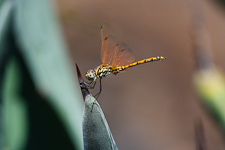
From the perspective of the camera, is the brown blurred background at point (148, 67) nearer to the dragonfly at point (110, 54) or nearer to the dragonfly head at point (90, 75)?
the dragonfly at point (110, 54)

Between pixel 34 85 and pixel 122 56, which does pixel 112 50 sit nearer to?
pixel 122 56

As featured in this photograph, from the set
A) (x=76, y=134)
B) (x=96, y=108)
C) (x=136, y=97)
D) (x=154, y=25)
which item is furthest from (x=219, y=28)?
(x=96, y=108)

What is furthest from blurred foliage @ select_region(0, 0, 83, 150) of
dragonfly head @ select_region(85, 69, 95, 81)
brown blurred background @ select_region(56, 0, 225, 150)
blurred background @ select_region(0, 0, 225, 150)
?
brown blurred background @ select_region(56, 0, 225, 150)

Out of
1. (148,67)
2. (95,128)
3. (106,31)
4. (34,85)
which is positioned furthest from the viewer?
(148,67)

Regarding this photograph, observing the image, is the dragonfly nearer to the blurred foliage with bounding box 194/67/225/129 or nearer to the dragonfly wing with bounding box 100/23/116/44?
the dragonfly wing with bounding box 100/23/116/44

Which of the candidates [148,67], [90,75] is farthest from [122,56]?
[148,67]
